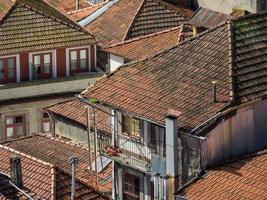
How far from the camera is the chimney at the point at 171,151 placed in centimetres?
4372

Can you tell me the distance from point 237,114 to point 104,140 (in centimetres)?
983

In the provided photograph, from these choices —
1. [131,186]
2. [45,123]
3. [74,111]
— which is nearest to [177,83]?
[131,186]

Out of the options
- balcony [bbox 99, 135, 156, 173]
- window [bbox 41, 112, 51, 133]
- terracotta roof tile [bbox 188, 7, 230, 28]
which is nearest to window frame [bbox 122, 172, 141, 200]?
balcony [bbox 99, 135, 156, 173]

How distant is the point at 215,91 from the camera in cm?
4550

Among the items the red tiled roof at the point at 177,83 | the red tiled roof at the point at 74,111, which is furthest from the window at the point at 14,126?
the red tiled roof at the point at 177,83

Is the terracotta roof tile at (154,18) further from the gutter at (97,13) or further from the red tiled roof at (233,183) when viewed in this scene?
the red tiled roof at (233,183)

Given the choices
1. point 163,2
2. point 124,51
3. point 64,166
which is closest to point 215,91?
point 64,166

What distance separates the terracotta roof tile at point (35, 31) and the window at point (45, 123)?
3.79 meters

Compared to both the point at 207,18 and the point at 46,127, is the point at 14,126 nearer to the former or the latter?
the point at 46,127

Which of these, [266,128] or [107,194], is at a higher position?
[266,128]

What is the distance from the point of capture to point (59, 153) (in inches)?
2234

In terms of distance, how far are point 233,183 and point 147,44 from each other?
23.2m

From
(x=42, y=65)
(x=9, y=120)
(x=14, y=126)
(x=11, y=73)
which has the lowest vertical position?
(x=14, y=126)

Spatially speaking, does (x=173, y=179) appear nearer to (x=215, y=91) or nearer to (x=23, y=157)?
(x=215, y=91)
